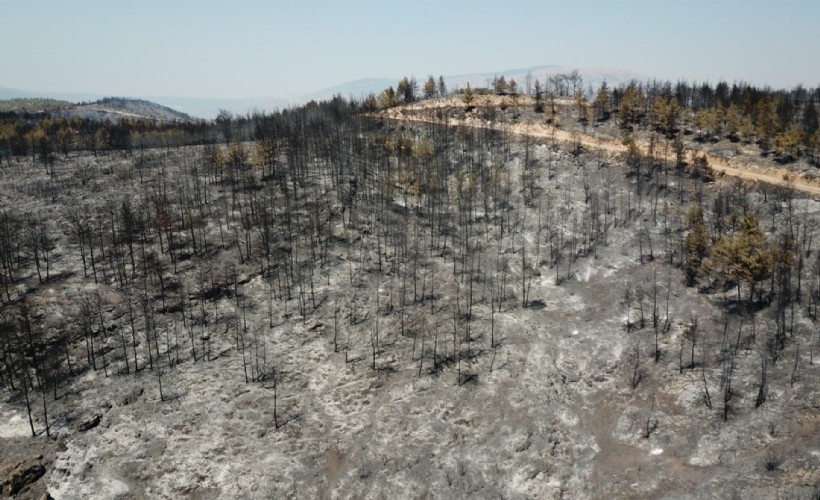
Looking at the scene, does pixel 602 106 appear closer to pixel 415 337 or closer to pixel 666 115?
pixel 666 115

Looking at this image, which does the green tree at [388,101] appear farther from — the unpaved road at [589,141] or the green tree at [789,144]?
the green tree at [789,144]

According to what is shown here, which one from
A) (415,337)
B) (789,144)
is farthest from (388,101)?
(415,337)

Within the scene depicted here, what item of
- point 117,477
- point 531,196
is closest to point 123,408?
point 117,477


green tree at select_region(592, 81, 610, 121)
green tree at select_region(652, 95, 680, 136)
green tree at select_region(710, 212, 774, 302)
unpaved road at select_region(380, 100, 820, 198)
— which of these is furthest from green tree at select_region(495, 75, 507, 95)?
green tree at select_region(710, 212, 774, 302)

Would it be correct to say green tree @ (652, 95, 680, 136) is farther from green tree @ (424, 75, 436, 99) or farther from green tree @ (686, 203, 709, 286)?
green tree @ (424, 75, 436, 99)

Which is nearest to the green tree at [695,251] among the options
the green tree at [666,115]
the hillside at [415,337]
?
the hillside at [415,337]

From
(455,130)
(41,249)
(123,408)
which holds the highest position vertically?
(455,130)

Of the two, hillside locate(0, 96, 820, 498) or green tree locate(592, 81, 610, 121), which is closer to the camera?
hillside locate(0, 96, 820, 498)

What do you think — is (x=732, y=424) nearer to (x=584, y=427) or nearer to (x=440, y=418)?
(x=584, y=427)
